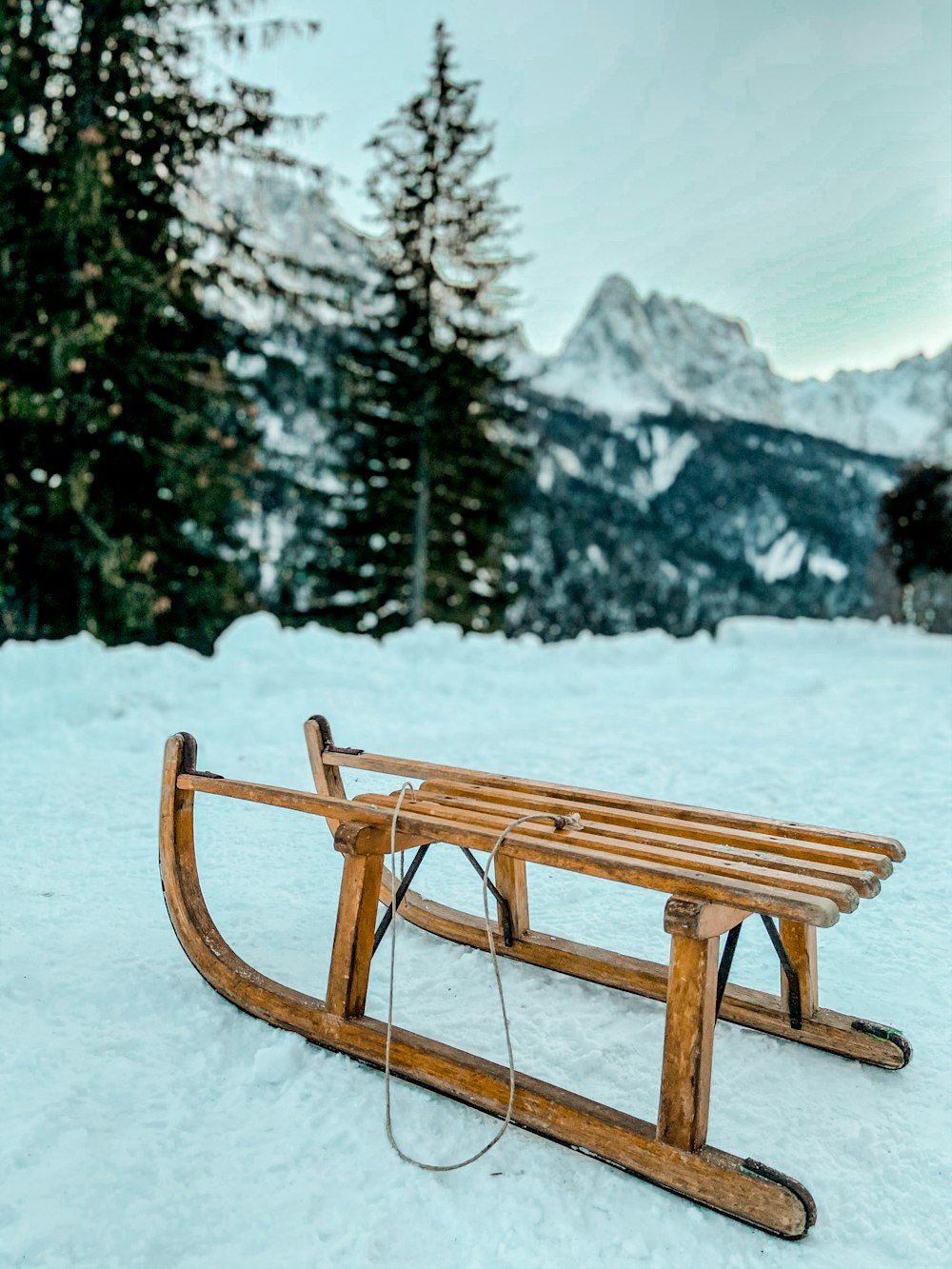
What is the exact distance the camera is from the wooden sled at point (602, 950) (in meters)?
1.78

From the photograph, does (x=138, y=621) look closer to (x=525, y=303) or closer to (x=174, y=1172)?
(x=174, y=1172)

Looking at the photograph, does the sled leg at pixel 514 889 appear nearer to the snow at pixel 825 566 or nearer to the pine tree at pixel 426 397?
the pine tree at pixel 426 397

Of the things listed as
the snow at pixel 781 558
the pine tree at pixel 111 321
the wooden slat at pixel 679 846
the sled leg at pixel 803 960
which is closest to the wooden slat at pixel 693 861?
the wooden slat at pixel 679 846

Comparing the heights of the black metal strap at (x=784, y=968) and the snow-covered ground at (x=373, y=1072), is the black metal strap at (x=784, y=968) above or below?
above

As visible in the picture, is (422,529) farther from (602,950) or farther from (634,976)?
(634,976)

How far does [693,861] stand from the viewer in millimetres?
1998

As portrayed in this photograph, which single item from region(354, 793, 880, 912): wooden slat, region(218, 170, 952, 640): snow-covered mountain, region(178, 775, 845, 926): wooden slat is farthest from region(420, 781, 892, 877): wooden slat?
region(218, 170, 952, 640): snow-covered mountain

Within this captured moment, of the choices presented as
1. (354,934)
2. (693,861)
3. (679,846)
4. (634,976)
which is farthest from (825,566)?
(354,934)

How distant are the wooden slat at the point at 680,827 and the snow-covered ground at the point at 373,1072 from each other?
24.0 inches

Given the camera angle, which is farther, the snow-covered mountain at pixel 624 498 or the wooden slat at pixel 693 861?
the snow-covered mountain at pixel 624 498

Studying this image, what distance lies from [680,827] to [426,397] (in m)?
16.5

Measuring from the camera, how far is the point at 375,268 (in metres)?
17.9

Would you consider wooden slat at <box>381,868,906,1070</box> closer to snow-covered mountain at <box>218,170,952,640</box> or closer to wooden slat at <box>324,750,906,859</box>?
wooden slat at <box>324,750,906,859</box>

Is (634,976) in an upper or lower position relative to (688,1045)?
lower
